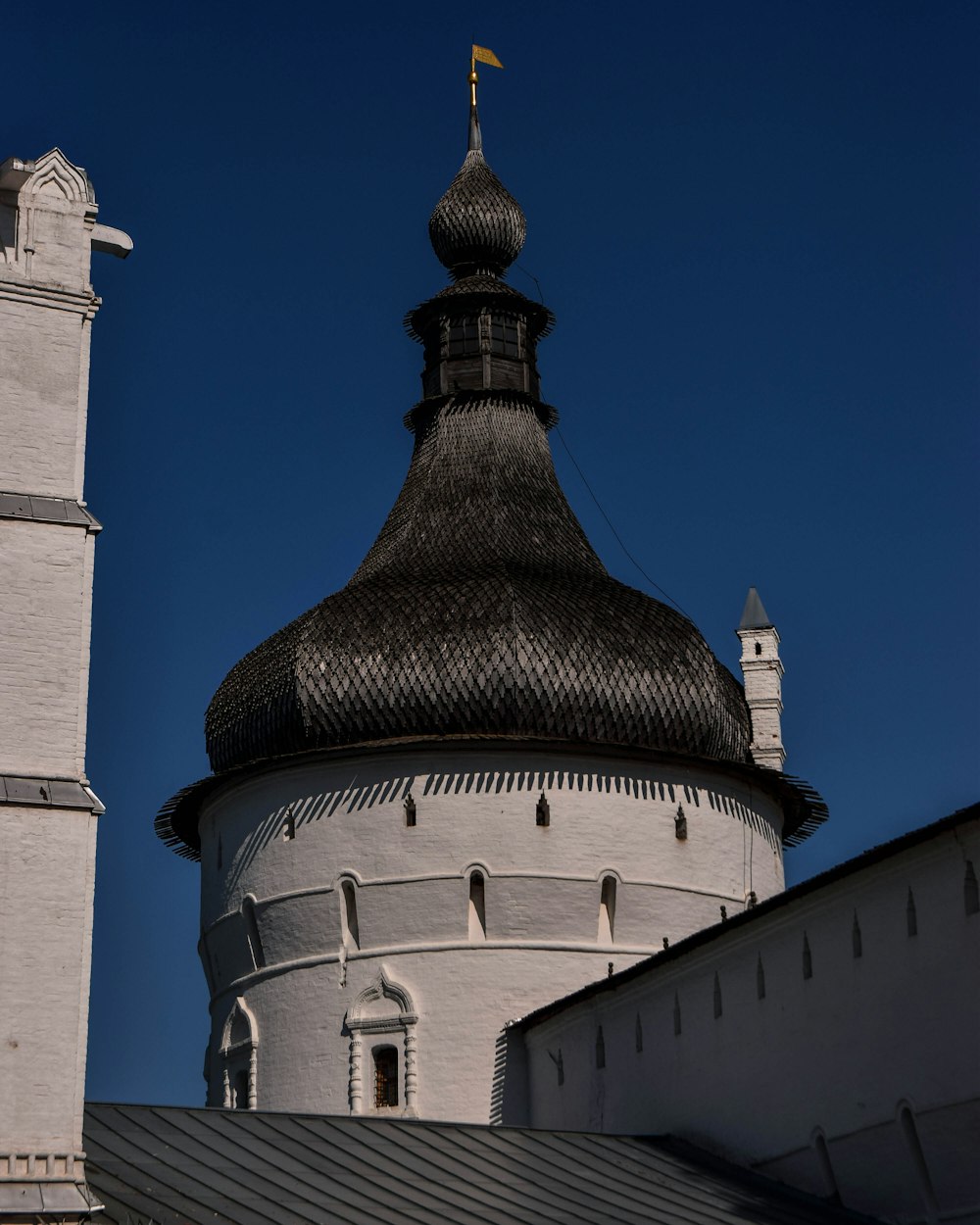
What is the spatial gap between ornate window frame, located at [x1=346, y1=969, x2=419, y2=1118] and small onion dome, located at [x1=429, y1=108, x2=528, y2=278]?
30.2ft

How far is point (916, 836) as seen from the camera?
16.2 metres

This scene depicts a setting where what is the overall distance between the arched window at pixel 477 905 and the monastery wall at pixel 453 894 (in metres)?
0.01

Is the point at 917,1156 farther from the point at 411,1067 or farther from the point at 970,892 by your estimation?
the point at 411,1067

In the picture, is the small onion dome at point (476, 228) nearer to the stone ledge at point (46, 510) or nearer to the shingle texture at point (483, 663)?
the shingle texture at point (483, 663)

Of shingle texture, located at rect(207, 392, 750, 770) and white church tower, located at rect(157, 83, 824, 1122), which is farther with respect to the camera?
shingle texture, located at rect(207, 392, 750, 770)

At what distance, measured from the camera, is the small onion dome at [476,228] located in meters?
28.2

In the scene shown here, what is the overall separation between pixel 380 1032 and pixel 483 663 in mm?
3639

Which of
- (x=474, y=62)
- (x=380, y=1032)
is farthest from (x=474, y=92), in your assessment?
(x=380, y=1032)

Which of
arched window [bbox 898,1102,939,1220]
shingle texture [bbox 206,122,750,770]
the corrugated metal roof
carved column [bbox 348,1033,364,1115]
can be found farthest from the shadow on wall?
arched window [bbox 898,1102,939,1220]

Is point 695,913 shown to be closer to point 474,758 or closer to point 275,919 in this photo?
point 474,758

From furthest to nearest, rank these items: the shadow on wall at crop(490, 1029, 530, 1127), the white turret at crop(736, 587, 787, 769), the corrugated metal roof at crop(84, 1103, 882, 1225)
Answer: the white turret at crop(736, 587, 787, 769)
the shadow on wall at crop(490, 1029, 530, 1127)
the corrugated metal roof at crop(84, 1103, 882, 1225)

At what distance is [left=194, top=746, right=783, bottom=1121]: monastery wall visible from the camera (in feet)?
75.4

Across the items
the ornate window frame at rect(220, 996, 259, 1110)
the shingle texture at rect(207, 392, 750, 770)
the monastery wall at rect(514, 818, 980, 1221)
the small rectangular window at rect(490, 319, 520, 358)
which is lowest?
the monastery wall at rect(514, 818, 980, 1221)

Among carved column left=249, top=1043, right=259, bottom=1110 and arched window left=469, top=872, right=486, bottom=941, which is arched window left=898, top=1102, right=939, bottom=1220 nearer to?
arched window left=469, top=872, right=486, bottom=941
